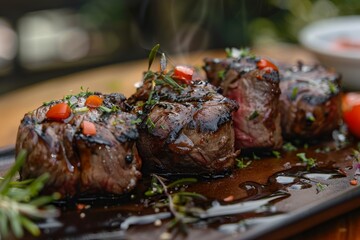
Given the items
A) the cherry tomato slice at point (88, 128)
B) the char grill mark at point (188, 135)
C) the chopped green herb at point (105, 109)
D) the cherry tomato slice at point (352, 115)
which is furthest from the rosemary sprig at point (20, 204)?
the cherry tomato slice at point (352, 115)

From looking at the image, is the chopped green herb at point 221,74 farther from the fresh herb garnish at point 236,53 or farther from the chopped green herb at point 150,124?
the chopped green herb at point 150,124

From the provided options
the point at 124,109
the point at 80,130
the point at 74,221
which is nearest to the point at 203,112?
the point at 124,109

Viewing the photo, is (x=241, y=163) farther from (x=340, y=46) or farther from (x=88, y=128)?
(x=340, y=46)

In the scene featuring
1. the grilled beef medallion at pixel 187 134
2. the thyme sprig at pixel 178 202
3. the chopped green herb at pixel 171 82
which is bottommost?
the thyme sprig at pixel 178 202

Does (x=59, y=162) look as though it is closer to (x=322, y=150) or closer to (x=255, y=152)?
(x=255, y=152)

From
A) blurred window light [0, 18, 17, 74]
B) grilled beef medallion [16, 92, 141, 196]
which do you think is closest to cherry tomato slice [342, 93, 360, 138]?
grilled beef medallion [16, 92, 141, 196]

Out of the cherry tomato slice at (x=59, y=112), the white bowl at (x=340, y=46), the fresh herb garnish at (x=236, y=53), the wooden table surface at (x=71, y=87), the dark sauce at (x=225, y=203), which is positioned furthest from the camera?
the white bowl at (x=340, y=46)

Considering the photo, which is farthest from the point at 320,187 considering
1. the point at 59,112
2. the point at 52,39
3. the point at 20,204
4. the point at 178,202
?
the point at 52,39

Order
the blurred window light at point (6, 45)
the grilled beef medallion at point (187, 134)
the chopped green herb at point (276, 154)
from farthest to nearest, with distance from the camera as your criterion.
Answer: the blurred window light at point (6, 45) → the chopped green herb at point (276, 154) → the grilled beef medallion at point (187, 134)
